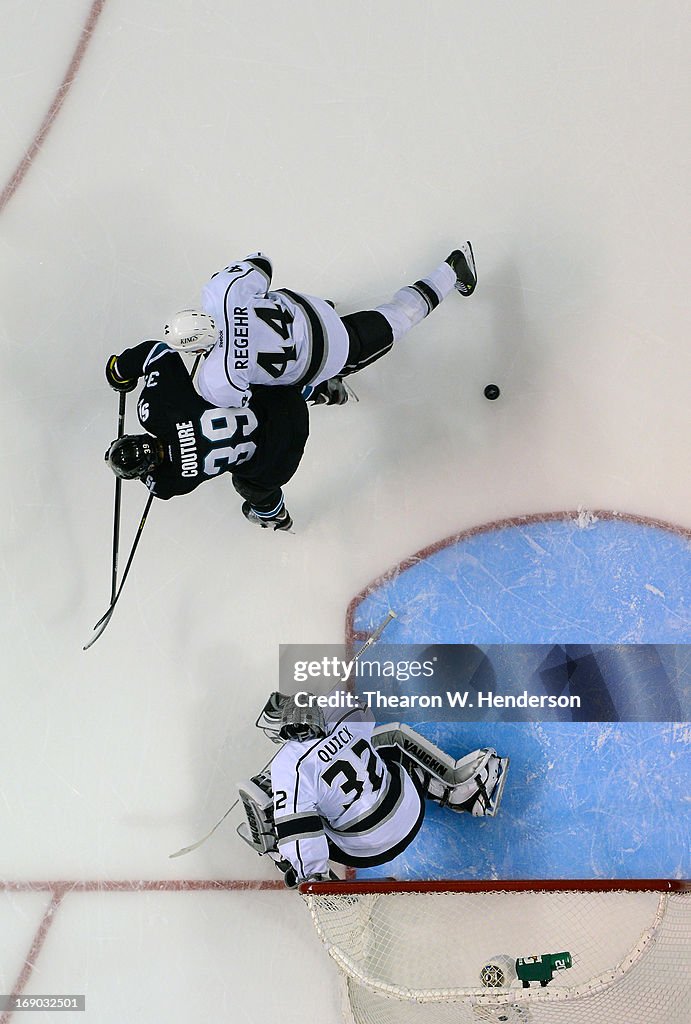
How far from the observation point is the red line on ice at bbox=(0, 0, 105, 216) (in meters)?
3.78

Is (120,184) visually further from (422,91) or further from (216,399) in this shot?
(216,399)

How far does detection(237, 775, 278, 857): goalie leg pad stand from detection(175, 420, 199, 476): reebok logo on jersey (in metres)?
1.16

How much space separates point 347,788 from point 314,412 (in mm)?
1429

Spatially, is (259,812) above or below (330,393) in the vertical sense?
below

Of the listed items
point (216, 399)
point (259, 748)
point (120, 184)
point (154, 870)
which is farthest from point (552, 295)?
point (154, 870)

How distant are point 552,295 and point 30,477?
84.8 inches

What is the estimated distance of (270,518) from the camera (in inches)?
127

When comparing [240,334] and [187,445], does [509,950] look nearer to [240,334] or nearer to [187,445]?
[187,445]

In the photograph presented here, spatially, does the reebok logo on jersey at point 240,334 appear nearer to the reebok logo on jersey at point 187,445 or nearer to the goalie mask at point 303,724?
the reebok logo on jersey at point 187,445

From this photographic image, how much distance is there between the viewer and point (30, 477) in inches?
142

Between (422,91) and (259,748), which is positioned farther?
(422,91)

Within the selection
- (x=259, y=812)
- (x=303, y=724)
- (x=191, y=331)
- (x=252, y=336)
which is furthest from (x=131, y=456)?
(x=259, y=812)

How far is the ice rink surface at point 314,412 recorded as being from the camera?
11.1 feet

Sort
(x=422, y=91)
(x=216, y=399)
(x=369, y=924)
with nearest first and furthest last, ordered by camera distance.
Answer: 1. (x=216, y=399)
2. (x=369, y=924)
3. (x=422, y=91)
